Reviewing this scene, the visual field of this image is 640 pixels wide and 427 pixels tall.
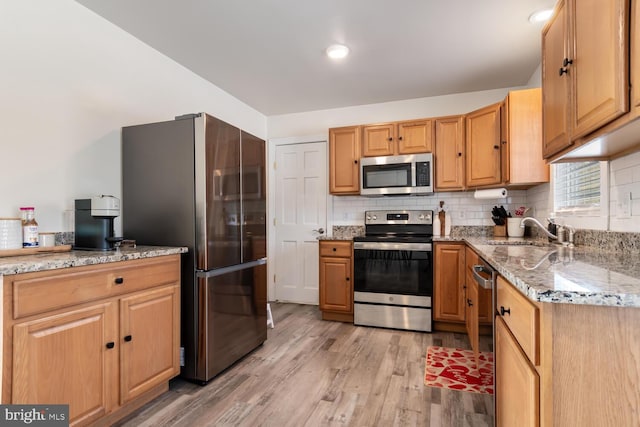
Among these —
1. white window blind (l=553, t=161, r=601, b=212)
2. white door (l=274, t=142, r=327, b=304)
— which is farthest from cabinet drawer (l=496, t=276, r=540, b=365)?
white door (l=274, t=142, r=327, b=304)

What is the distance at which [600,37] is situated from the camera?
1.21m

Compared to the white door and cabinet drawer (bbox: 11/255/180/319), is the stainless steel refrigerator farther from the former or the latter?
the white door

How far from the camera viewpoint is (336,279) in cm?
357

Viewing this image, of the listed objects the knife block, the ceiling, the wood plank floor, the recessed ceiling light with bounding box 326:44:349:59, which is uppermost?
the ceiling

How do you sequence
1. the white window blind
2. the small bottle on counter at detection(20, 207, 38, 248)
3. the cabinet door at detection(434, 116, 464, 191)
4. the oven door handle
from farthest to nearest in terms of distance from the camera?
the cabinet door at detection(434, 116, 464, 191) < the oven door handle < the white window blind < the small bottle on counter at detection(20, 207, 38, 248)

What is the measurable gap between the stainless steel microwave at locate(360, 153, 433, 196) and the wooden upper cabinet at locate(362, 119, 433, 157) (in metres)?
0.08

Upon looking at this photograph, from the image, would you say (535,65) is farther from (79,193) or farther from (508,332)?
(79,193)

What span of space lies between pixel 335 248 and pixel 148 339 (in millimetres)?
2056

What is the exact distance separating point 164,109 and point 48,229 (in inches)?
53.2

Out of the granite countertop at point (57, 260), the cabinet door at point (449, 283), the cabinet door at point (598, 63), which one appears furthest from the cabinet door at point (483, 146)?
the granite countertop at point (57, 260)

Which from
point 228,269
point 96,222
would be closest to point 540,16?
point 228,269

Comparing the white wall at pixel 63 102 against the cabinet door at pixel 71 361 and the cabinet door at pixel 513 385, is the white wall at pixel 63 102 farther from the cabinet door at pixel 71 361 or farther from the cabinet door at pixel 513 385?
the cabinet door at pixel 513 385

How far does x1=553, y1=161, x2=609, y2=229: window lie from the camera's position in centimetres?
199

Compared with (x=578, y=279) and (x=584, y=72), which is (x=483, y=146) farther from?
(x=578, y=279)
